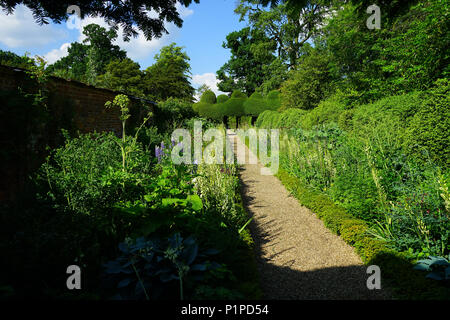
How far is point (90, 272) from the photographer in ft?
7.15

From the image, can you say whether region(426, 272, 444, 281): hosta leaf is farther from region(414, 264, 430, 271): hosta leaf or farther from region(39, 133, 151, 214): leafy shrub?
region(39, 133, 151, 214): leafy shrub

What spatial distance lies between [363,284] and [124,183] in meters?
2.92

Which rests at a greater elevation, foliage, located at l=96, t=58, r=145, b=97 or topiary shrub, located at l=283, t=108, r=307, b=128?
foliage, located at l=96, t=58, r=145, b=97

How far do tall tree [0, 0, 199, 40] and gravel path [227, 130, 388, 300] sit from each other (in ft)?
9.49

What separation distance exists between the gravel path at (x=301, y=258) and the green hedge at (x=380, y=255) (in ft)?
0.43

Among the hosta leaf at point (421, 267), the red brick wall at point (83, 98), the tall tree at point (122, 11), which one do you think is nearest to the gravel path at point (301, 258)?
the hosta leaf at point (421, 267)

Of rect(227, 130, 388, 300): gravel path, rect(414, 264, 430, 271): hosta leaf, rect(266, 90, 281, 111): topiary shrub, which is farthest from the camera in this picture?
rect(266, 90, 281, 111): topiary shrub

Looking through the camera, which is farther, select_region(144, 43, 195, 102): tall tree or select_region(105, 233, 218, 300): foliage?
select_region(144, 43, 195, 102): tall tree

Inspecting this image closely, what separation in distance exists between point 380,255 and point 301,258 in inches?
35.7

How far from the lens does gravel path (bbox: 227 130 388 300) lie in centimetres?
277

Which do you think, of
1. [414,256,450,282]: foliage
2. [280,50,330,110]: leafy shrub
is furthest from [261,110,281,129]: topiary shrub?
[414,256,450,282]: foliage

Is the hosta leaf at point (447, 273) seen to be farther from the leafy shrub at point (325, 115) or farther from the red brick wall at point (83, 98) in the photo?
the leafy shrub at point (325, 115)

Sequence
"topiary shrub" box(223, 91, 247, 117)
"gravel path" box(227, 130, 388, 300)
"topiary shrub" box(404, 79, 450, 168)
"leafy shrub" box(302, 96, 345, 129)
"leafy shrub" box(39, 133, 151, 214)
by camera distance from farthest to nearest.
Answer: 1. "topiary shrub" box(223, 91, 247, 117)
2. "leafy shrub" box(302, 96, 345, 129)
3. "topiary shrub" box(404, 79, 450, 168)
4. "leafy shrub" box(39, 133, 151, 214)
5. "gravel path" box(227, 130, 388, 300)

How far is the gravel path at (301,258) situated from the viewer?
9.09ft
